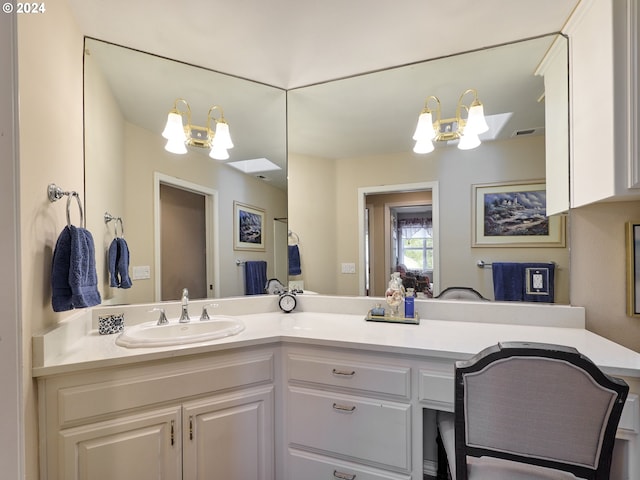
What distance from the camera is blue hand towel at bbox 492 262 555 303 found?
5.34 feet

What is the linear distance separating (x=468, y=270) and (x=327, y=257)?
0.89m

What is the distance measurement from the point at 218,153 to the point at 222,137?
111 millimetres

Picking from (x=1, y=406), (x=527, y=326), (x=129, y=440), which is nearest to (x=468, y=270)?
(x=527, y=326)

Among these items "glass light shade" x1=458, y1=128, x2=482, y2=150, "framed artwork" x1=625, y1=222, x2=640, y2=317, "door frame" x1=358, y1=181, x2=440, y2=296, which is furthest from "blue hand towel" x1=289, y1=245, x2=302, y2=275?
"framed artwork" x1=625, y1=222, x2=640, y2=317

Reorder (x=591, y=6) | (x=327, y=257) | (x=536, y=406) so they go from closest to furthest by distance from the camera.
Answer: (x=536, y=406), (x=591, y=6), (x=327, y=257)

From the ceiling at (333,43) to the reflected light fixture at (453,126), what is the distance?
0.16ft

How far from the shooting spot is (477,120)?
1.73 meters

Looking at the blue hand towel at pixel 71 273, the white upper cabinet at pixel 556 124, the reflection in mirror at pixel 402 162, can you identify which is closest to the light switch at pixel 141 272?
the blue hand towel at pixel 71 273

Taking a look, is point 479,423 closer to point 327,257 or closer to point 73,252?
point 327,257

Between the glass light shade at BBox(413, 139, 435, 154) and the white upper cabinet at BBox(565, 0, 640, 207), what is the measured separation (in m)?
0.68

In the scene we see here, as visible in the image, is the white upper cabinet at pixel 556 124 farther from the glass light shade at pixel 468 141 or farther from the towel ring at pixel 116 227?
the towel ring at pixel 116 227

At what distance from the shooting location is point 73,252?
46.0 inches

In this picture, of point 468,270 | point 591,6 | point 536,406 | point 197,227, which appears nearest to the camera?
point 536,406

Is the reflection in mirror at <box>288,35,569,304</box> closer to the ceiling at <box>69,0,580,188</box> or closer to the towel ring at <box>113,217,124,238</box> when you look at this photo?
the ceiling at <box>69,0,580,188</box>
